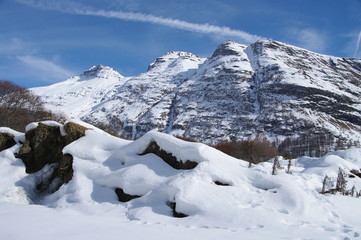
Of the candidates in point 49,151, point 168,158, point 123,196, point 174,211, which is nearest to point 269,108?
point 49,151

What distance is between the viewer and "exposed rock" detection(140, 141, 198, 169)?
1073 centimetres

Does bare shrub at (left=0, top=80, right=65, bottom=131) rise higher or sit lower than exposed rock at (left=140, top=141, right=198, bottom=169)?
higher

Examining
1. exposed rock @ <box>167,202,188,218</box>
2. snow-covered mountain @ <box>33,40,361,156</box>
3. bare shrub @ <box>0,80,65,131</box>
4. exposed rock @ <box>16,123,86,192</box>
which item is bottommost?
exposed rock @ <box>167,202,188,218</box>

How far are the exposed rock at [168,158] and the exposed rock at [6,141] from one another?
7.96 m

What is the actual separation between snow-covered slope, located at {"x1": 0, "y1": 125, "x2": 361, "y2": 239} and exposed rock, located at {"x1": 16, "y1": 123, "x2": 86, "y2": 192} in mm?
556

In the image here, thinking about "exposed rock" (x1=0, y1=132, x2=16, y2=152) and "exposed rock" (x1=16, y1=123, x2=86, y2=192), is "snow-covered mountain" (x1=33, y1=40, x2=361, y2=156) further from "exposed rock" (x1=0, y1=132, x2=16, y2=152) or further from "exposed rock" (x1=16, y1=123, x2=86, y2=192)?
"exposed rock" (x1=0, y1=132, x2=16, y2=152)

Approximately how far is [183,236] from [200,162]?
4.27 metres

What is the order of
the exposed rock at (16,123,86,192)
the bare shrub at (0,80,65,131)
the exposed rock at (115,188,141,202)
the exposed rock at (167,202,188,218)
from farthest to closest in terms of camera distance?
1. the bare shrub at (0,80,65,131)
2. the exposed rock at (16,123,86,192)
3. the exposed rock at (115,188,141,202)
4. the exposed rock at (167,202,188,218)

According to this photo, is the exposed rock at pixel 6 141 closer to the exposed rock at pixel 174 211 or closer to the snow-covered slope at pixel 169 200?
the snow-covered slope at pixel 169 200

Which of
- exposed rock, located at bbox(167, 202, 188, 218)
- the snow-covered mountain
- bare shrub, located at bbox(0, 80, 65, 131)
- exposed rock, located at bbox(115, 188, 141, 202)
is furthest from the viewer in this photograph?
the snow-covered mountain

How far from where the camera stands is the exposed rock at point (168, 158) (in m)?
10.7

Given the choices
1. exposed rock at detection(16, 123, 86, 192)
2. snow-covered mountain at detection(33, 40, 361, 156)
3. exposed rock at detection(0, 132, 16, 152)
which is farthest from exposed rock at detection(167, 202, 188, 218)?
snow-covered mountain at detection(33, 40, 361, 156)

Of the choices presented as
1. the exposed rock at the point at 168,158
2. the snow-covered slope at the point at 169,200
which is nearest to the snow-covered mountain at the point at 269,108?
the exposed rock at the point at 168,158

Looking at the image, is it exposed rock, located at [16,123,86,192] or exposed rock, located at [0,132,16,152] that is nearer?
exposed rock, located at [16,123,86,192]
